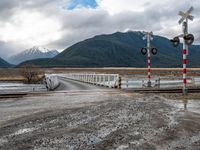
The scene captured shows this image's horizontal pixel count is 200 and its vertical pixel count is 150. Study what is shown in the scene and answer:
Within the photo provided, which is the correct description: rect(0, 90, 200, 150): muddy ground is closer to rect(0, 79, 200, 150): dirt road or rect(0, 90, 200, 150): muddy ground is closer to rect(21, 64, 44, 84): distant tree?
rect(0, 79, 200, 150): dirt road

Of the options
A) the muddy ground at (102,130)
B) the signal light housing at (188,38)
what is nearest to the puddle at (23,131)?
the muddy ground at (102,130)

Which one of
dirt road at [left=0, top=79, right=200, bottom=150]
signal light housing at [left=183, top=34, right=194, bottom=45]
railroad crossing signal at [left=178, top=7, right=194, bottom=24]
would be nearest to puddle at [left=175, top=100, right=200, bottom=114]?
dirt road at [left=0, top=79, right=200, bottom=150]

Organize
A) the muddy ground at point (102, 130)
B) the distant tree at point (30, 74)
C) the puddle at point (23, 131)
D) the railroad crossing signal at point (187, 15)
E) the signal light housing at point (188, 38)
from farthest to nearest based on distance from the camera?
the distant tree at point (30, 74), the railroad crossing signal at point (187, 15), the signal light housing at point (188, 38), the puddle at point (23, 131), the muddy ground at point (102, 130)

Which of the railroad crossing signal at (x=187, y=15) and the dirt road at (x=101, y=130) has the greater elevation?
the railroad crossing signal at (x=187, y=15)

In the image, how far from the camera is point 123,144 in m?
6.85

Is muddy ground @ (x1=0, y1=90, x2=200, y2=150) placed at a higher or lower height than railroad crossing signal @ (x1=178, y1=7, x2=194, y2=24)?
lower

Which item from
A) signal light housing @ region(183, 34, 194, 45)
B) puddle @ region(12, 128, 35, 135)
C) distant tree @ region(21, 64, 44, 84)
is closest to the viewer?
puddle @ region(12, 128, 35, 135)

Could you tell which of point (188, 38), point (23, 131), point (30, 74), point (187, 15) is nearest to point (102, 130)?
point (23, 131)

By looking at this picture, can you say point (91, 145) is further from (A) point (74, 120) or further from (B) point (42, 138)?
(A) point (74, 120)

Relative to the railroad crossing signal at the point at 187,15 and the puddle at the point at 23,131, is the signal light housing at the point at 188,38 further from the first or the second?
the puddle at the point at 23,131

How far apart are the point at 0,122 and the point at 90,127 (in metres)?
3.32

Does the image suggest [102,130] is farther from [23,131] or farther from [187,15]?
[187,15]

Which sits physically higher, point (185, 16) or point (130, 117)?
point (185, 16)

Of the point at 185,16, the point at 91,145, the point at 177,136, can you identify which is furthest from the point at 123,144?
the point at 185,16
